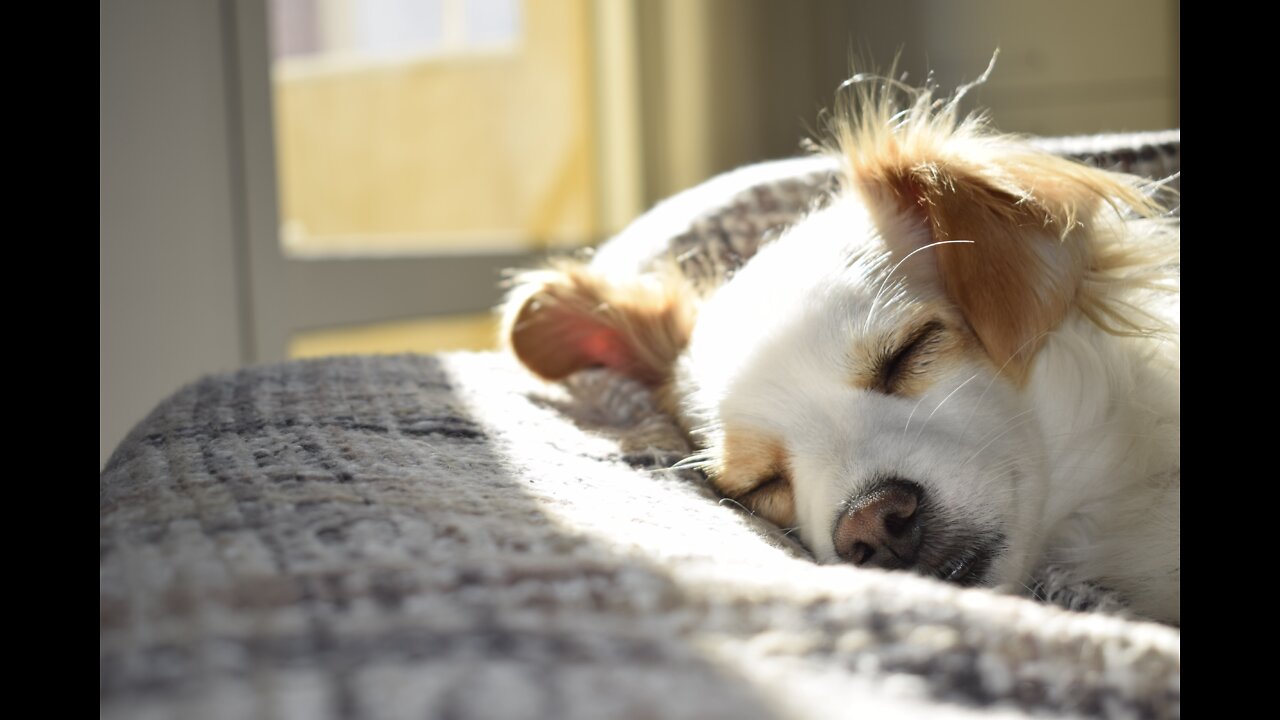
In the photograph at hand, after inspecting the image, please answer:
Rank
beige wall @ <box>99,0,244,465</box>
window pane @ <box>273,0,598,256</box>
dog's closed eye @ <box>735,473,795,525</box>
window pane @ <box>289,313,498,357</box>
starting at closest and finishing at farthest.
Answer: dog's closed eye @ <box>735,473,795,525</box> → beige wall @ <box>99,0,244,465</box> → window pane @ <box>289,313,498,357</box> → window pane @ <box>273,0,598,256</box>

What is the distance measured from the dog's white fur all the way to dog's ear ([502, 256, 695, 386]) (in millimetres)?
204

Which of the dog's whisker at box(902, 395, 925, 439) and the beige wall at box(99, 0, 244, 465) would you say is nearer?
the dog's whisker at box(902, 395, 925, 439)

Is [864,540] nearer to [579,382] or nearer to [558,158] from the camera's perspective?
[579,382]

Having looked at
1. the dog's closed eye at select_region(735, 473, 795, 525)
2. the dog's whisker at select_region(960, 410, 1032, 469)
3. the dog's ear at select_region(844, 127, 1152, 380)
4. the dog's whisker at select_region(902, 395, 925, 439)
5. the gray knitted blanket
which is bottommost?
the dog's closed eye at select_region(735, 473, 795, 525)

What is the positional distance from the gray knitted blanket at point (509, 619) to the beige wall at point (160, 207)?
1.76 metres

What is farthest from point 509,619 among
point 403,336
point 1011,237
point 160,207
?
point 403,336

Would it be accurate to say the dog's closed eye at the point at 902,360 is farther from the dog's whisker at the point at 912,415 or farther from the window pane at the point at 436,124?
the window pane at the point at 436,124

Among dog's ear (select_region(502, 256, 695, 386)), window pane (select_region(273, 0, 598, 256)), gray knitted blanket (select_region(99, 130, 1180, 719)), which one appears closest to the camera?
gray knitted blanket (select_region(99, 130, 1180, 719))

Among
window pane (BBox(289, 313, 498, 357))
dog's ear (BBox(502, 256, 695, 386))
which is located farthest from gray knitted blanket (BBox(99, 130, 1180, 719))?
window pane (BBox(289, 313, 498, 357))

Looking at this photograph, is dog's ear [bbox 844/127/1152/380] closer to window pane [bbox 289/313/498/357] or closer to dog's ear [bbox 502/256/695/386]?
dog's ear [bbox 502/256/695/386]

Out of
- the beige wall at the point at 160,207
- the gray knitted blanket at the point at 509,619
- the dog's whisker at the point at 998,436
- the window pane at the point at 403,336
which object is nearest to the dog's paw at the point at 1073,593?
the dog's whisker at the point at 998,436

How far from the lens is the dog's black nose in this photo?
42.0 inches

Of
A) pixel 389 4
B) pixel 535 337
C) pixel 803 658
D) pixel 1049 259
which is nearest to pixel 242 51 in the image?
pixel 389 4
